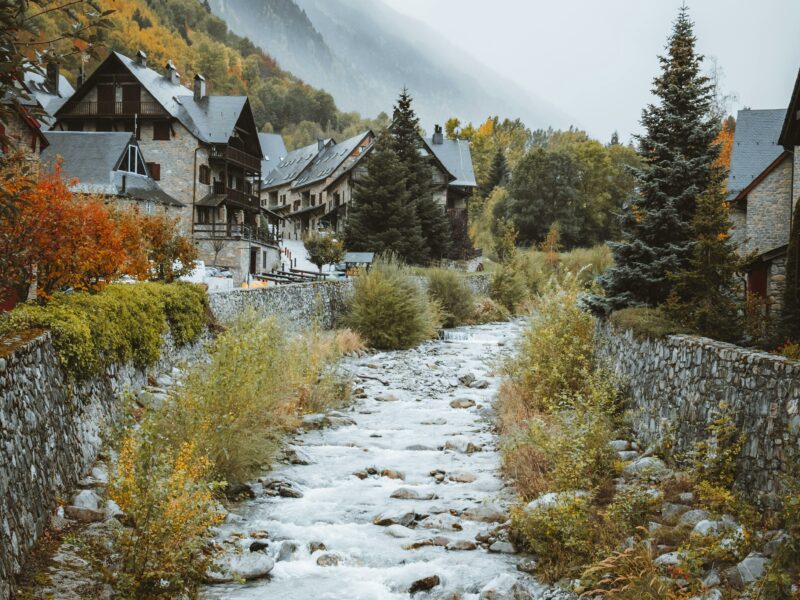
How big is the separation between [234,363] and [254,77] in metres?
117

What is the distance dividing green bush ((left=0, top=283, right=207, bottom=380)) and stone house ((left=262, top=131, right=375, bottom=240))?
136 feet

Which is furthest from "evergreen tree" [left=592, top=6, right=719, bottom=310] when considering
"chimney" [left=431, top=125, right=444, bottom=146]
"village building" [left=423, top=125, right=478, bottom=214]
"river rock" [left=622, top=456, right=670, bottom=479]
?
"chimney" [left=431, top=125, right=444, bottom=146]

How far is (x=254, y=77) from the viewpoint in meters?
119

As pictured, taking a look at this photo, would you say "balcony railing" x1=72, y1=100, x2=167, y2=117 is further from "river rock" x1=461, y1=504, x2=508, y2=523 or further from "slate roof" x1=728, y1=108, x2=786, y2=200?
"river rock" x1=461, y1=504, x2=508, y2=523

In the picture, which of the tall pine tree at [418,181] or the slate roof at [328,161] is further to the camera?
the slate roof at [328,161]

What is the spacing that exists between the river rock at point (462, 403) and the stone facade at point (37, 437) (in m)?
8.24

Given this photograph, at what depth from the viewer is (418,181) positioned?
1722 inches

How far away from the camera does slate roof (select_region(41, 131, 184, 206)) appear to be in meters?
36.4

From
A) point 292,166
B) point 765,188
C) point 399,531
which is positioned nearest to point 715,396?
point 399,531

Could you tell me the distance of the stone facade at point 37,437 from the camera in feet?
18.4

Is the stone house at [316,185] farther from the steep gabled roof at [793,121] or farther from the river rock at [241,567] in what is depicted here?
the river rock at [241,567]

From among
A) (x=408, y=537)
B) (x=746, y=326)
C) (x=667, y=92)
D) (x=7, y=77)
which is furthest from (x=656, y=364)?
(x=7, y=77)

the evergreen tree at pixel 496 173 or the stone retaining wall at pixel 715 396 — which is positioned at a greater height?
the evergreen tree at pixel 496 173

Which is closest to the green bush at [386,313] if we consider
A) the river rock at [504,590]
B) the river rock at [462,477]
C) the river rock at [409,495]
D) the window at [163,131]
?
the river rock at [462,477]
